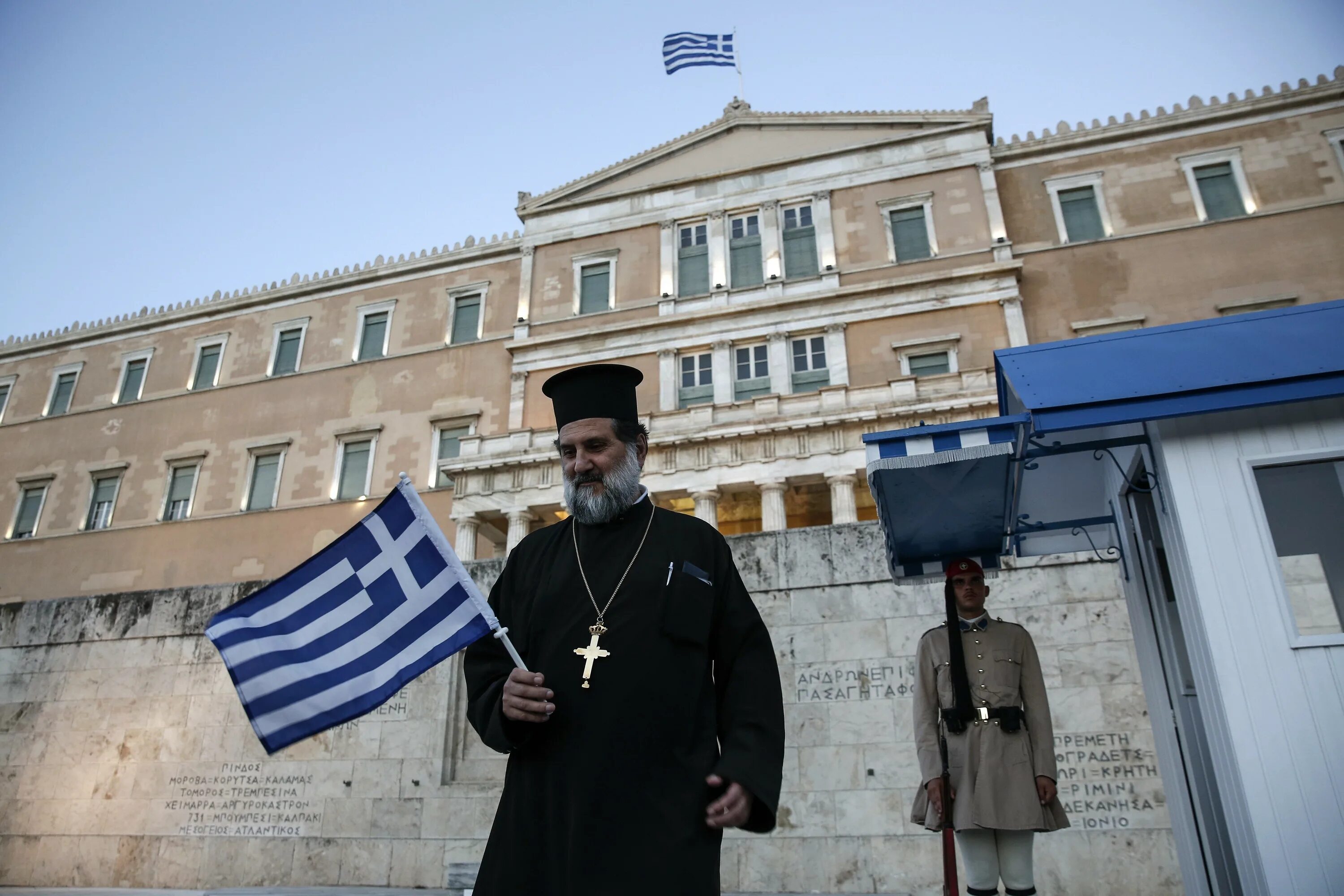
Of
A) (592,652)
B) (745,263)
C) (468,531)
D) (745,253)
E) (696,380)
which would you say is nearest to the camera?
(592,652)

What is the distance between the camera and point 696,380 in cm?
2573

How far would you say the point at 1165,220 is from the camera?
79.5 feet

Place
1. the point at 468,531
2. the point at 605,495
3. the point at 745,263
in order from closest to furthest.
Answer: the point at 605,495 < the point at 468,531 < the point at 745,263

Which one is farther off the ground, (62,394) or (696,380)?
(62,394)

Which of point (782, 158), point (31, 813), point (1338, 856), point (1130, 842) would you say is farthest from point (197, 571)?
point (1338, 856)

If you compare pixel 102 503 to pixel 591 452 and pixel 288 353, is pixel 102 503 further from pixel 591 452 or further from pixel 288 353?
pixel 591 452

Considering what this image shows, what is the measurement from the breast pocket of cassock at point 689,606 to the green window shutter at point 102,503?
34791mm

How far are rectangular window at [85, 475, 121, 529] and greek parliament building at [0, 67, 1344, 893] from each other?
0.58 feet

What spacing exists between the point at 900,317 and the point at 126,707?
67.6 feet

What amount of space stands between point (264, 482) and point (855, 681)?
2674cm

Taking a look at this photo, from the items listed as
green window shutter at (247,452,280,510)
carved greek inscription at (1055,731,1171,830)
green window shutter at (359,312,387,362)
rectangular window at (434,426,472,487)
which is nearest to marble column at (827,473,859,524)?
carved greek inscription at (1055,731,1171,830)

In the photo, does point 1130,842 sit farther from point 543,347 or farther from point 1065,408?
point 543,347

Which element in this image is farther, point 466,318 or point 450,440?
point 466,318


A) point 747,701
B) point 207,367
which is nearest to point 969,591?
point 747,701
